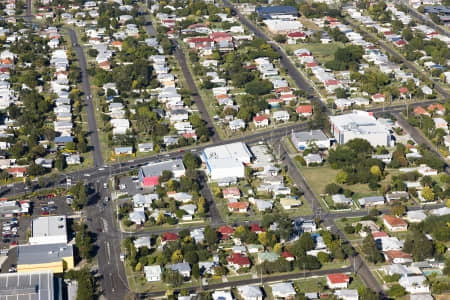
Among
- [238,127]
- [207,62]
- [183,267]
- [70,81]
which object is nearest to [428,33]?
[207,62]

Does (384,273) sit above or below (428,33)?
below

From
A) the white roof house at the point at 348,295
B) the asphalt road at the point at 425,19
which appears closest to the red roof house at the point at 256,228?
the white roof house at the point at 348,295

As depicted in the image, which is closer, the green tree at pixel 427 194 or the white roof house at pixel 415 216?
the white roof house at pixel 415 216

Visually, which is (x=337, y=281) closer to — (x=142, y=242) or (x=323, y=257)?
(x=323, y=257)

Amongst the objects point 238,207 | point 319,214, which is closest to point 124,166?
point 238,207

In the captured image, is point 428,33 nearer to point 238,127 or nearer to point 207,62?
point 207,62

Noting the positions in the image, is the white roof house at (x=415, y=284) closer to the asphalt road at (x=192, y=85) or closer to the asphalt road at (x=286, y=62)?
the asphalt road at (x=192, y=85)
